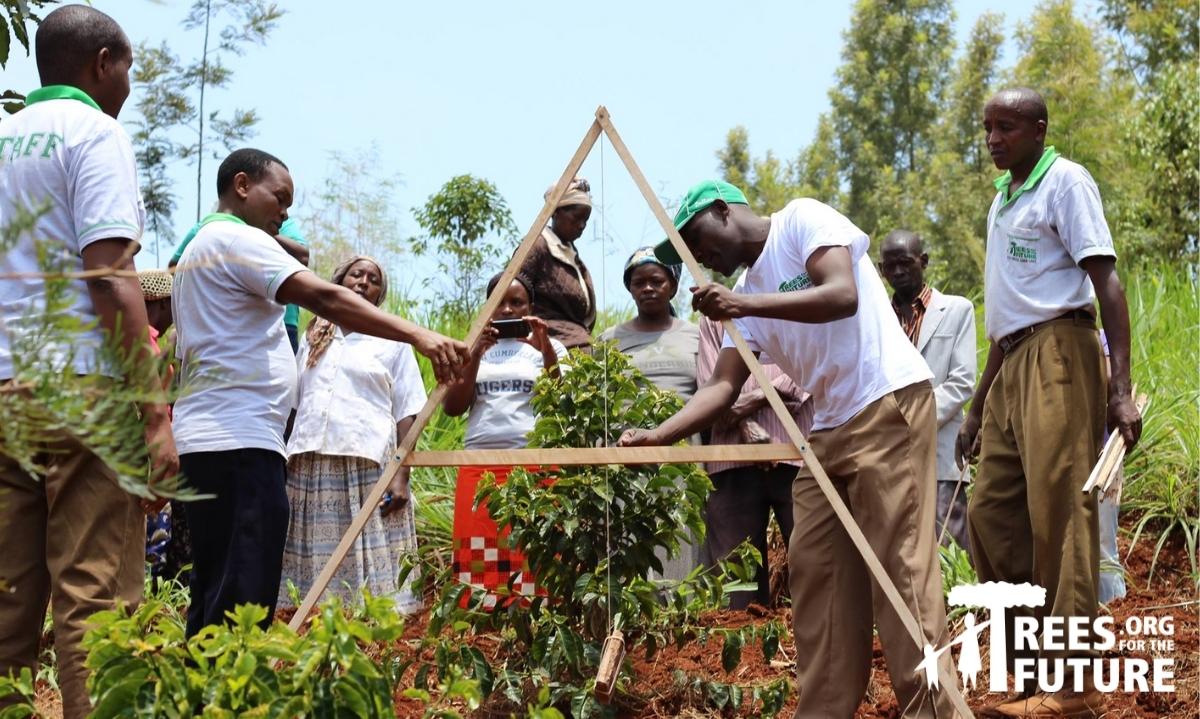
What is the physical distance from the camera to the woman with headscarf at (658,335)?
6.30m

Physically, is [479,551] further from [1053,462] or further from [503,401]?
[1053,462]

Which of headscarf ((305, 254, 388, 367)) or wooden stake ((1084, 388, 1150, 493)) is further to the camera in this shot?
headscarf ((305, 254, 388, 367))

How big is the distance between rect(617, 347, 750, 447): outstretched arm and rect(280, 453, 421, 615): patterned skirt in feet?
→ 6.67

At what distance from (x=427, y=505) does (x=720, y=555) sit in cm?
184

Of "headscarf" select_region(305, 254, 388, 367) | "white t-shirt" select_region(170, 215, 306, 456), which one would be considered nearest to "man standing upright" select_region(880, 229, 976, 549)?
"headscarf" select_region(305, 254, 388, 367)

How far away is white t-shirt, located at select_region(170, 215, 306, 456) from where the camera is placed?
394cm

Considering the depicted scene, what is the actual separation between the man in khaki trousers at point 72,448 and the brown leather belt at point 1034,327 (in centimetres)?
259

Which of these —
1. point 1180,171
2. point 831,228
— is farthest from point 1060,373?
point 1180,171

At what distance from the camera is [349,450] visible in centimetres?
602

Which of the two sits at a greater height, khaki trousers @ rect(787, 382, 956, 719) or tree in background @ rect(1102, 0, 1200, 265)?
tree in background @ rect(1102, 0, 1200, 265)

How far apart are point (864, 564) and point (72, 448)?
2.15 metres

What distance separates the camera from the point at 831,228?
395cm

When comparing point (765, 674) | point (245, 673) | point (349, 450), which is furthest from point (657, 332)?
point (245, 673)

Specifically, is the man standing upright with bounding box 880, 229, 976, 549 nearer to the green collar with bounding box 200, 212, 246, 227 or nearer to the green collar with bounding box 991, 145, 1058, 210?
the green collar with bounding box 991, 145, 1058, 210
